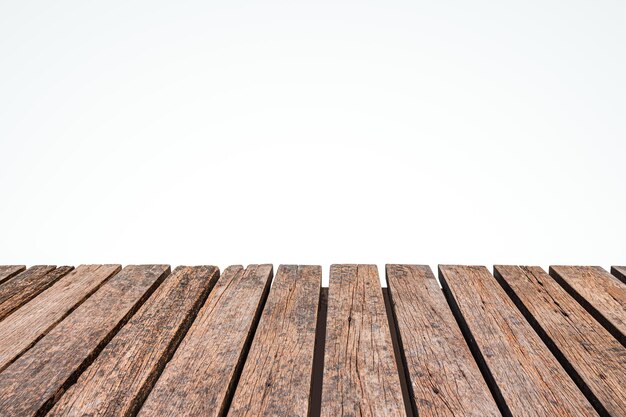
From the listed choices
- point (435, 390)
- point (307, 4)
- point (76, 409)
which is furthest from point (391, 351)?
point (307, 4)

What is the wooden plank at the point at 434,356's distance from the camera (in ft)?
4.09

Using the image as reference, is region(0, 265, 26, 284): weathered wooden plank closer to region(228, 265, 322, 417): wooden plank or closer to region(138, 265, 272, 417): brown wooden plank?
region(138, 265, 272, 417): brown wooden plank

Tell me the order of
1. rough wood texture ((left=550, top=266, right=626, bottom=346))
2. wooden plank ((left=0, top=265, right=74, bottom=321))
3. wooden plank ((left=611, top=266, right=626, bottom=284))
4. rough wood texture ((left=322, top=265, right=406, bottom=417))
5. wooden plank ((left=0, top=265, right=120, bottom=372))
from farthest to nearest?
1. wooden plank ((left=611, top=266, right=626, bottom=284))
2. wooden plank ((left=0, top=265, right=74, bottom=321))
3. rough wood texture ((left=550, top=266, right=626, bottom=346))
4. wooden plank ((left=0, top=265, right=120, bottom=372))
5. rough wood texture ((left=322, top=265, right=406, bottom=417))

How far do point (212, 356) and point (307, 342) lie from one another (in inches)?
9.4

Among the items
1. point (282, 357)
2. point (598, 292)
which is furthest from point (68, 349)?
point (598, 292)

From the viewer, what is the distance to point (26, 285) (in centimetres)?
210

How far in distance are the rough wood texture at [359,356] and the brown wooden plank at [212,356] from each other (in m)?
0.21

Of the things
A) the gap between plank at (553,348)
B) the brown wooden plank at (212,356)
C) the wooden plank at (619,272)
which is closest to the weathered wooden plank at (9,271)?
the brown wooden plank at (212,356)

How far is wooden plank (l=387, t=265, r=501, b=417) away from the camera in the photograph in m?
1.25

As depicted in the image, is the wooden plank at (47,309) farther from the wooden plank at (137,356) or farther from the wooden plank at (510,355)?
the wooden plank at (510,355)

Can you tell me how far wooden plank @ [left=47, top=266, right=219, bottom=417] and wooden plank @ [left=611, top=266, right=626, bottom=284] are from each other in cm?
144

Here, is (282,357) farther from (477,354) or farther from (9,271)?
(9,271)

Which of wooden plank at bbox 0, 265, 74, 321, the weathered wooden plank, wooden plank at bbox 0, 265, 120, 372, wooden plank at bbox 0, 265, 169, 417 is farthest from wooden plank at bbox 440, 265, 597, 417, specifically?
the weathered wooden plank

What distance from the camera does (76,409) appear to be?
4.07ft
